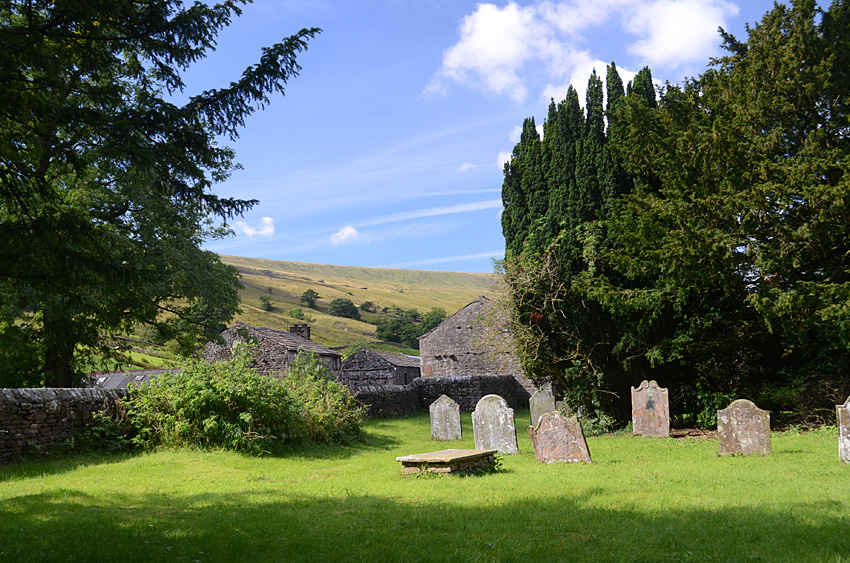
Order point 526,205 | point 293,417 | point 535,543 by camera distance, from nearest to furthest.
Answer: point 535,543 → point 293,417 → point 526,205

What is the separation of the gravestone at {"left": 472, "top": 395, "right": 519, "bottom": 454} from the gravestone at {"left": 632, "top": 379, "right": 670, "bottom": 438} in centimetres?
396

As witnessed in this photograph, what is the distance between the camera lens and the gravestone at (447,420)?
15758 millimetres

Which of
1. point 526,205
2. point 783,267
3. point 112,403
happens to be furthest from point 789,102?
point 112,403

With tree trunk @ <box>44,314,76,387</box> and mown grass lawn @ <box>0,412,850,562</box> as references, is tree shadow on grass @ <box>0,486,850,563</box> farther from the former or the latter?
tree trunk @ <box>44,314,76,387</box>

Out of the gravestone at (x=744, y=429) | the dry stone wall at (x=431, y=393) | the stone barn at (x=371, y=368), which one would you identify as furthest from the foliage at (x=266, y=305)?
the gravestone at (x=744, y=429)

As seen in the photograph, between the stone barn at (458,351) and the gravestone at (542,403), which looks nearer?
the gravestone at (542,403)

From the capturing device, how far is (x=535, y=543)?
5.23 m

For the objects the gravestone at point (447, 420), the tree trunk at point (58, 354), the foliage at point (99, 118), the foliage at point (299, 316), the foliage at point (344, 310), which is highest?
the foliage at point (344, 310)

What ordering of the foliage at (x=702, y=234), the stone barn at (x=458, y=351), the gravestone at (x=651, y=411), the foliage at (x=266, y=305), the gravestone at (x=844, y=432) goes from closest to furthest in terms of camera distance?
the gravestone at (x=844, y=432), the foliage at (x=702, y=234), the gravestone at (x=651, y=411), the stone barn at (x=458, y=351), the foliage at (x=266, y=305)

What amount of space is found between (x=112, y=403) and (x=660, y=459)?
10939 millimetres

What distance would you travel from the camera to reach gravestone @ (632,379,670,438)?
45.3 ft

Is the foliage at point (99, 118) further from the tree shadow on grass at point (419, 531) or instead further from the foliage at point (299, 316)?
the foliage at point (299, 316)

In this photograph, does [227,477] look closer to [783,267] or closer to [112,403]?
[112,403]

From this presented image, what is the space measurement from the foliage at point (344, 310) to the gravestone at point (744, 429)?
363 feet
